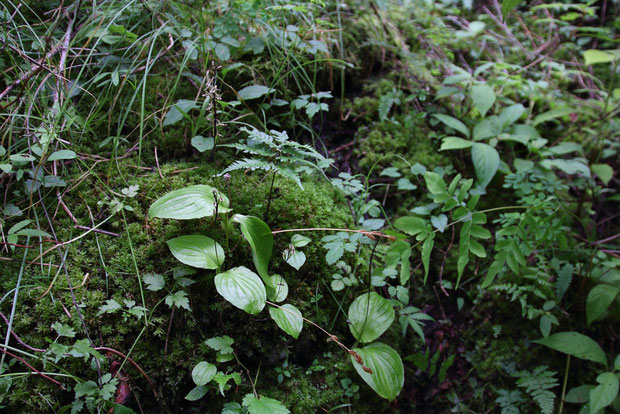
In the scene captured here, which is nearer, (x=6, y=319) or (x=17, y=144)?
(x=6, y=319)

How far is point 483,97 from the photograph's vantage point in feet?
8.45

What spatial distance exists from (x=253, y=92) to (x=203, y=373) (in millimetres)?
1501

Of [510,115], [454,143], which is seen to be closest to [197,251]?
[454,143]

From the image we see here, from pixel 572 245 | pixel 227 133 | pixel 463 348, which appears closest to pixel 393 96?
pixel 227 133

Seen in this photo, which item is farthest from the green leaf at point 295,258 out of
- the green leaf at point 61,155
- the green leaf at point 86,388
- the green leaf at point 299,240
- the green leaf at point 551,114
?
the green leaf at point 551,114

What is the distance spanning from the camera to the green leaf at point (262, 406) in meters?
1.34

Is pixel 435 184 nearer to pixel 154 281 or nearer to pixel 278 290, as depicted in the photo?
pixel 278 290

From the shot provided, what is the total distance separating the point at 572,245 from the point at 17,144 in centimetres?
326

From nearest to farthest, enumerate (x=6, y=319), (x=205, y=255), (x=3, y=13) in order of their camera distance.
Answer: (x=6, y=319) < (x=205, y=255) < (x=3, y=13)

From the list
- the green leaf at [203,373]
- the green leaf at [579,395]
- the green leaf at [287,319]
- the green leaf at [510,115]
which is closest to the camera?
the green leaf at [203,373]

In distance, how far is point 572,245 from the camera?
238cm

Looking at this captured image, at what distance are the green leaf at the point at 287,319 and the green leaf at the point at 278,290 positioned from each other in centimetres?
5

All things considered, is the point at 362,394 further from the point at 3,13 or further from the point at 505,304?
the point at 3,13

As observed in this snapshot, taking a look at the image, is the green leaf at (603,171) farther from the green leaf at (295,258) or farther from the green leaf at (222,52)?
the green leaf at (222,52)
